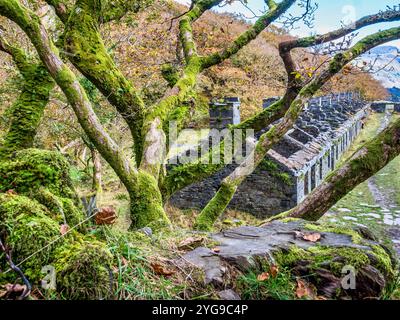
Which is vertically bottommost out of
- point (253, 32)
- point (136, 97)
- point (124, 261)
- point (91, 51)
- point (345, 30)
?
point (124, 261)

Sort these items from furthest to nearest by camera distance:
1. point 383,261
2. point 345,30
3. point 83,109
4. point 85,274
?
point 345,30 < point 83,109 < point 383,261 < point 85,274

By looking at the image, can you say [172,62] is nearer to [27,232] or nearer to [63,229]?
[63,229]

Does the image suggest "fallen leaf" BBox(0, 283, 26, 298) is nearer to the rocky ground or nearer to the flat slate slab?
the flat slate slab

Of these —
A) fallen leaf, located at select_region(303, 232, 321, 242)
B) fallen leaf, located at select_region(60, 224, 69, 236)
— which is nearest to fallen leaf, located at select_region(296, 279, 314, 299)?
fallen leaf, located at select_region(303, 232, 321, 242)

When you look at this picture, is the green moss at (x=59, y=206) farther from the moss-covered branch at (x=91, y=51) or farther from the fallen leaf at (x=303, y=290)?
the moss-covered branch at (x=91, y=51)

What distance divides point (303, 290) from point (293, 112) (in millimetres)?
3519

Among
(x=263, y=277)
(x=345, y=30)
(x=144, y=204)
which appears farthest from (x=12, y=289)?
(x=345, y=30)

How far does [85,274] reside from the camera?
1722 millimetres

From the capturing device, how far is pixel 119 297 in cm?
175

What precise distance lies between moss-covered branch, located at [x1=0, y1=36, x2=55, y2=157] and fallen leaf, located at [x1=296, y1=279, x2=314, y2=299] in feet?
14.0

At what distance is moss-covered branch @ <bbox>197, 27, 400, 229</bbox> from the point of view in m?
4.72

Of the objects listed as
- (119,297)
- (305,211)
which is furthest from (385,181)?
(119,297)
